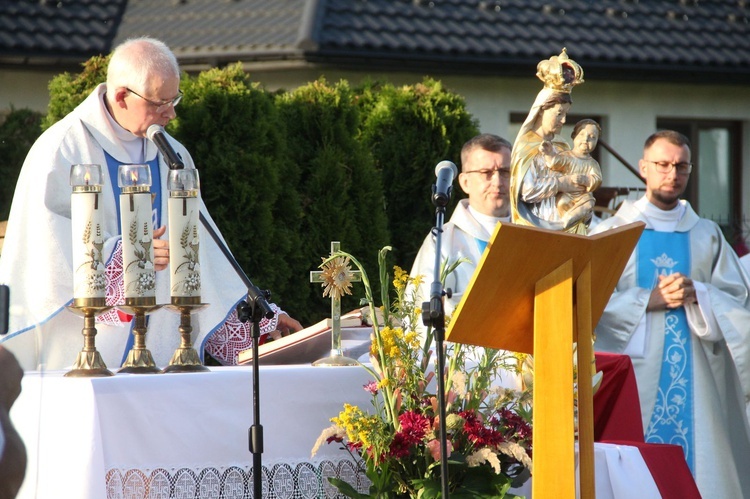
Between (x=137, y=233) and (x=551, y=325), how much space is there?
1.27 m

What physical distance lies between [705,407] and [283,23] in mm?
6232

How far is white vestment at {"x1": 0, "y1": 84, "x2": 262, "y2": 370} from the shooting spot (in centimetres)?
458

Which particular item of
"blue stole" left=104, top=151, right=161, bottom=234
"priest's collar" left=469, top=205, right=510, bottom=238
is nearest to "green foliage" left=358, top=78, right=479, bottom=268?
"priest's collar" left=469, top=205, right=510, bottom=238

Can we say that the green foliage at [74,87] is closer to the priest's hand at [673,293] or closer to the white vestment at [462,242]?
the white vestment at [462,242]

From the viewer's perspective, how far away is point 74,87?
786 centimetres

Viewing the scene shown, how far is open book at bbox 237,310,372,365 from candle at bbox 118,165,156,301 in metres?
0.62

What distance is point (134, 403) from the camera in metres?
3.96

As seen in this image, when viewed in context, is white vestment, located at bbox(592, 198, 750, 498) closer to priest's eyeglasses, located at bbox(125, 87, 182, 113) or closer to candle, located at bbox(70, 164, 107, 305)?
priest's eyeglasses, located at bbox(125, 87, 182, 113)

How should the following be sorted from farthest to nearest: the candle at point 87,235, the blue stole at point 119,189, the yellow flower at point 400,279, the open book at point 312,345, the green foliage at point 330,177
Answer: the green foliage at point 330,177 < the blue stole at point 119,189 < the open book at point 312,345 < the yellow flower at point 400,279 < the candle at point 87,235

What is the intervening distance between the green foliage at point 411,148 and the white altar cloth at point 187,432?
4701mm

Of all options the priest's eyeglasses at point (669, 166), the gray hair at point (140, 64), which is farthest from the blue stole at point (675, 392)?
the gray hair at point (140, 64)

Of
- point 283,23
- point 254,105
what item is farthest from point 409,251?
point 283,23

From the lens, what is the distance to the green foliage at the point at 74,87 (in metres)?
7.81

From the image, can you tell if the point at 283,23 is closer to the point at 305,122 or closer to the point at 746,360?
the point at 305,122
